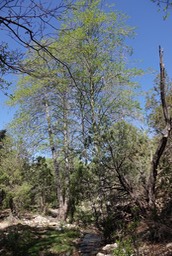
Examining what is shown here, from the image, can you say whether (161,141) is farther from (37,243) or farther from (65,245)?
(37,243)

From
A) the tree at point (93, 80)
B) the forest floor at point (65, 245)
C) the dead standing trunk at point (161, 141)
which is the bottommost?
the forest floor at point (65, 245)

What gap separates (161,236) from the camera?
6.55m

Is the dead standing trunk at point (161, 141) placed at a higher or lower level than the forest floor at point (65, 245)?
higher

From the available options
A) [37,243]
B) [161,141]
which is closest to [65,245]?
[37,243]

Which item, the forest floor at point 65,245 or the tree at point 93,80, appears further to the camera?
the tree at point 93,80

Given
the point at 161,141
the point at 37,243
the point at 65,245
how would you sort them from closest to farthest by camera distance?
the point at 161,141 → the point at 65,245 → the point at 37,243

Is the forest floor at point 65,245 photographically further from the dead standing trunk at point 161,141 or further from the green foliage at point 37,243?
the dead standing trunk at point 161,141

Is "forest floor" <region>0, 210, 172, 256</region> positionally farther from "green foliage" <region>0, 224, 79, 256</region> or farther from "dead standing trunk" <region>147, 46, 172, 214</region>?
"dead standing trunk" <region>147, 46, 172, 214</region>

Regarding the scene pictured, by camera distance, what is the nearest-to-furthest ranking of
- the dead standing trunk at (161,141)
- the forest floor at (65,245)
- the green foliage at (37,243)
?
the forest floor at (65,245) < the dead standing trunk at (161,141) < the green foliage at (37,243)

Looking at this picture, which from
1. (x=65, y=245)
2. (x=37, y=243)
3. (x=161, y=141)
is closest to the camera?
(x=161, y=141)

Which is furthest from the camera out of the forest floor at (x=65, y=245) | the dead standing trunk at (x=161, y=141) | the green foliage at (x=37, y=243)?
the green foliage at (x=37, y=243)

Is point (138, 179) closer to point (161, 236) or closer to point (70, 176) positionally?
point (161, 236)

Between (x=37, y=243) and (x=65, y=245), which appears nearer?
(x=65, y=245)

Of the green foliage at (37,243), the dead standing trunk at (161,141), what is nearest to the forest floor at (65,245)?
the green foliage at (37,243)
